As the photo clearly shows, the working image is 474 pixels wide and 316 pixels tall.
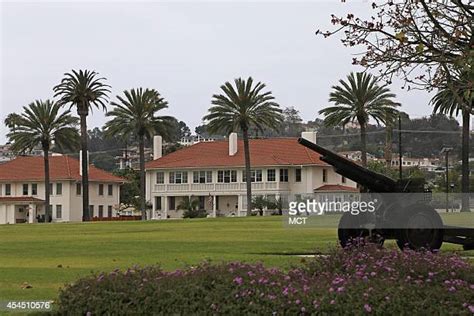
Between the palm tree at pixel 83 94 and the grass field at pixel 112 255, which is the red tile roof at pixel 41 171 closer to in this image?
the palm tree at pixel 83 94

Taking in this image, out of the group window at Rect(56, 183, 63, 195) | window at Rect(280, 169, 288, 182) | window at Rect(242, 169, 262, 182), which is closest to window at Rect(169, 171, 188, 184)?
window at Rect(242, 169, 262, 182)

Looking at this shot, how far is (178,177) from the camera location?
303 ft

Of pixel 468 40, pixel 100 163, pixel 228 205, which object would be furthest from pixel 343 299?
pixel 100 163

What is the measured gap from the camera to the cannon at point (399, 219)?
17.3 meters

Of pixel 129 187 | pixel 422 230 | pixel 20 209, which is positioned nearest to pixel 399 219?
pixel 422 230

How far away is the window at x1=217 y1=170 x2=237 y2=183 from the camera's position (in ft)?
293

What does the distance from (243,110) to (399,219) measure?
5410cm

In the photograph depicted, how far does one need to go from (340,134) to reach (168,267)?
2005 inches

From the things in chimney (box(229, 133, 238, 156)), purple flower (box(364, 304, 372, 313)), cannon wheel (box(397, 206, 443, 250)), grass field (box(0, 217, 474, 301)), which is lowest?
grass field (box(0, 217, 474, 301))

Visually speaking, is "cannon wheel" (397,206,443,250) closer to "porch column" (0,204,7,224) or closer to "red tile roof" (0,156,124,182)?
"red tile roof" (0,156,124,182)

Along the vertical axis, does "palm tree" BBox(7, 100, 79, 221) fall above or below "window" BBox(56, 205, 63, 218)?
above

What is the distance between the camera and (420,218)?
17375 mm

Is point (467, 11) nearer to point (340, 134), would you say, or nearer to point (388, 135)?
point (388, 135)

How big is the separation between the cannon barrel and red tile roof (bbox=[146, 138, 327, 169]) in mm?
64367
